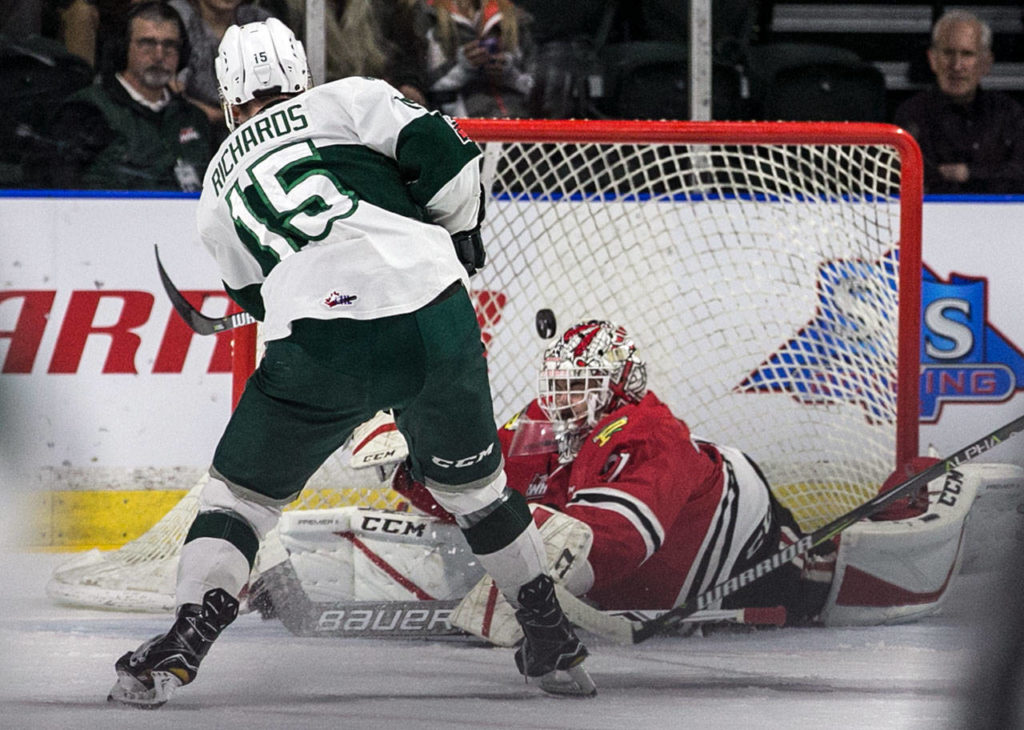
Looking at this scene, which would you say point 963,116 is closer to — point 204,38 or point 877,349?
point 877,349

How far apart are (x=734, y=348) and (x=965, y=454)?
37.3 inches

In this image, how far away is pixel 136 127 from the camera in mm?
3998

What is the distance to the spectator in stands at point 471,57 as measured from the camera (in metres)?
4.13

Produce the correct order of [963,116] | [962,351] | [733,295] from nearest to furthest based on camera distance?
1. [733,295]
2. [962,351]
3. [963,116]

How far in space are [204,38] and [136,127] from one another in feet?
1.10

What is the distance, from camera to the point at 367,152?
234cm

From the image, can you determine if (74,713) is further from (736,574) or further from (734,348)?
(734,348)

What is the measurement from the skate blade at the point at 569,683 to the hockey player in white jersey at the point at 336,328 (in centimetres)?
18

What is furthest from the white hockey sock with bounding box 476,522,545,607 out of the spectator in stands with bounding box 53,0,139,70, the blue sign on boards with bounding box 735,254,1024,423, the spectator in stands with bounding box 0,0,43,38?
the spectator in stands with bounding box 0,0,43,38

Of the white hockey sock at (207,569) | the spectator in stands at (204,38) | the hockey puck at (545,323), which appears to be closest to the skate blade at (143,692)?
the white hockey sock at (207,569)

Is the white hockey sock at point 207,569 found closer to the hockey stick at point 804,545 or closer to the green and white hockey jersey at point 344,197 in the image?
the green and white hockey jersey at point 344,197

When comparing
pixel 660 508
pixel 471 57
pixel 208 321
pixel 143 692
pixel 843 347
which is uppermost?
pixel 471 57

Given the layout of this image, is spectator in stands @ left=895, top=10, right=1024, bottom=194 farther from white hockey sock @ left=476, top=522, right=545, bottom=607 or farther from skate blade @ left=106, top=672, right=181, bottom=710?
skate blade @ left=106, top=672, right=181, bottom=710

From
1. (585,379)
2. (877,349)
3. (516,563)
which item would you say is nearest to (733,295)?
(877,349)
